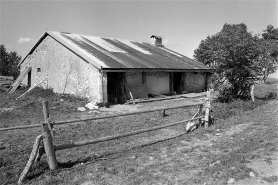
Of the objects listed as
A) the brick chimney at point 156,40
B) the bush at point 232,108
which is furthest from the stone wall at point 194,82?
the bush at point 232,108

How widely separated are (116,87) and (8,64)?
23.5 m

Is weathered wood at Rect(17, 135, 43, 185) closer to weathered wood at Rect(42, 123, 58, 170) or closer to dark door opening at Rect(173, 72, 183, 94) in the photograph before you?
weathered wood at Rect(42, 123, 58, 170)

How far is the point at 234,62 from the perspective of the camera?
490 inches

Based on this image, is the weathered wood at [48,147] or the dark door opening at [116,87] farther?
the dark door opening at [116,87]

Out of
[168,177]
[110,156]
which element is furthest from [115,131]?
[168,177]

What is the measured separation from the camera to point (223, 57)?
12430 mm

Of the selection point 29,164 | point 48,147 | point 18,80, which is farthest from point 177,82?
point 29,164

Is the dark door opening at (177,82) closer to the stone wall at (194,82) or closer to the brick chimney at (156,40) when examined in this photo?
the stone wall at (194,82)

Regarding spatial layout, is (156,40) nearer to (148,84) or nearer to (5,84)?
(148,84)

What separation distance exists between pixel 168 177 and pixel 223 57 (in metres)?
9.91

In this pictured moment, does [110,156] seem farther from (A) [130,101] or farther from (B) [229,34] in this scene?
(B) [229,34]

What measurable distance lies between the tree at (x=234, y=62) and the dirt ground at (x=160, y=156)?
15.9 feet

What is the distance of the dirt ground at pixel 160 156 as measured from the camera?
3.95 m

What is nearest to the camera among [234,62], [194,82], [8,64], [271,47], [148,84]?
[234,62]
